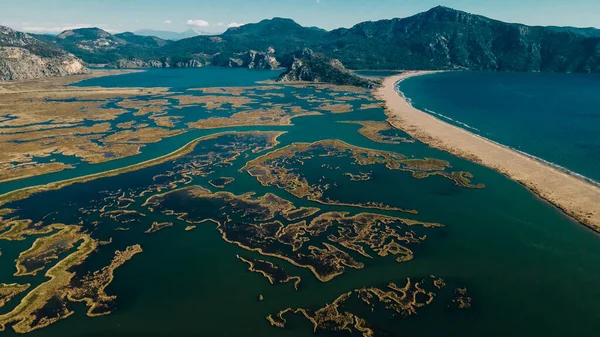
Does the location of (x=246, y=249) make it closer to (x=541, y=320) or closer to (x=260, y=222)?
(x=260, y=222)

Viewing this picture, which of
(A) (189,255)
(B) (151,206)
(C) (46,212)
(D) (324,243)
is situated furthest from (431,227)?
(C) (46,212)

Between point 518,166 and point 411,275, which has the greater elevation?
point 518,166

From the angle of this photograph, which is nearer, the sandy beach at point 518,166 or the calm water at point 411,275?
the calm water at point 411,275

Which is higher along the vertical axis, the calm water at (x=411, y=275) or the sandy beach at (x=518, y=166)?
the sandy beach at (x=518, y=166)

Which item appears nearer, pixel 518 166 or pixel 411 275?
pixel 411 275

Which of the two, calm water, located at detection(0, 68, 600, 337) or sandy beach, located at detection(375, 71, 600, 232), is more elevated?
sandy beach, located at detection(375, 71, 600, 232)
